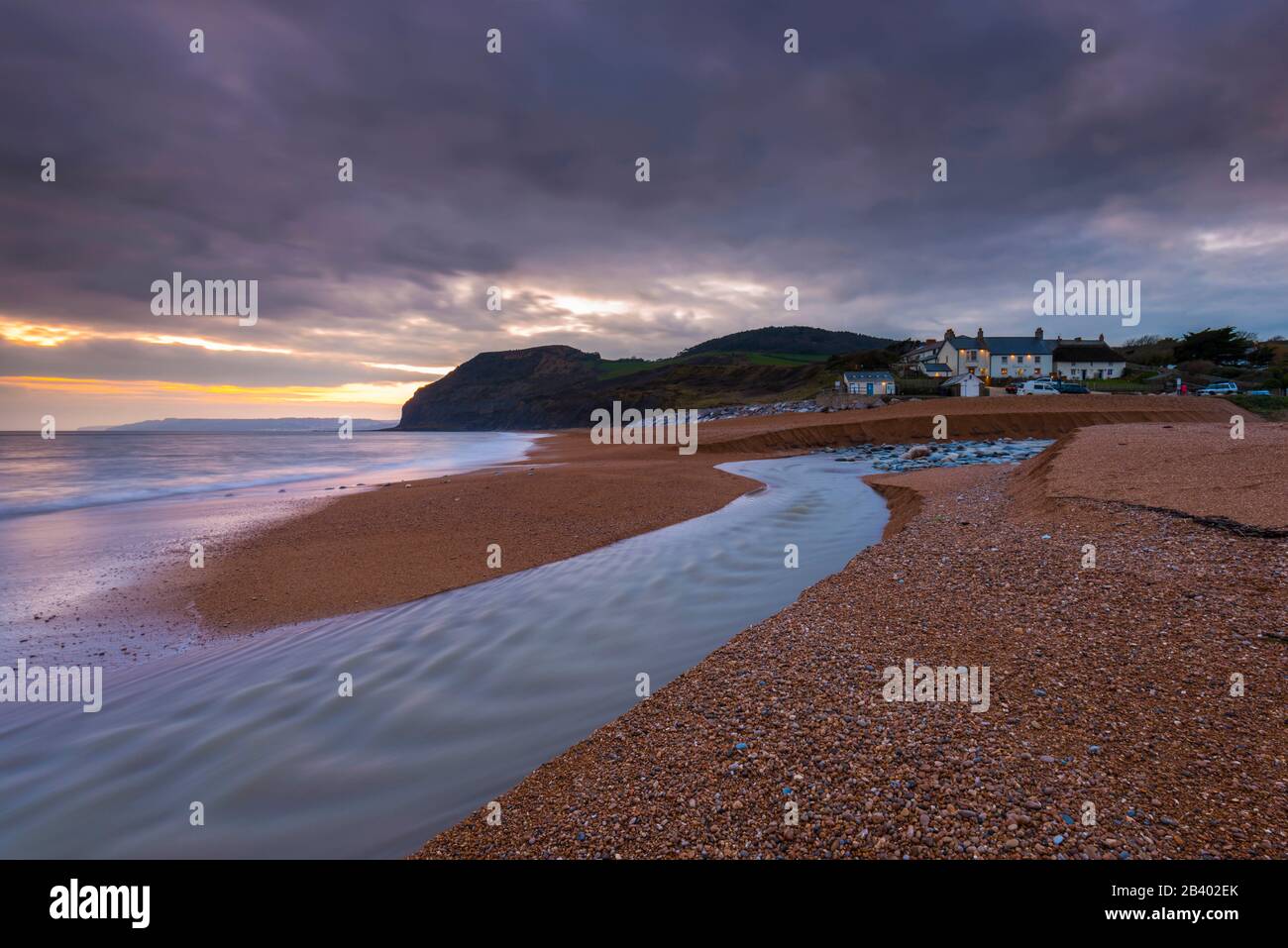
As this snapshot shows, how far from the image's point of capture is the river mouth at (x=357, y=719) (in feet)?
13.1

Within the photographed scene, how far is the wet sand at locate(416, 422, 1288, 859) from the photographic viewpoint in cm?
305

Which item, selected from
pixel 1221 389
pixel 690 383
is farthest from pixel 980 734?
pixel 690 383

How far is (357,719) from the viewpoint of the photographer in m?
5.33

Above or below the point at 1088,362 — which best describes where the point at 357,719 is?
below

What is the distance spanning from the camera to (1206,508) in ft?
27.8

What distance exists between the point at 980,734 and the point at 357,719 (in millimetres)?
5648

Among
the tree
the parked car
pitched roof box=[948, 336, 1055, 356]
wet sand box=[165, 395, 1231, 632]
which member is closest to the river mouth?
wet sand box=[165, 395, 1231, 632]

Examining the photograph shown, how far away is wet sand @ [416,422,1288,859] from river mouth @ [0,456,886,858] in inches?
28.2

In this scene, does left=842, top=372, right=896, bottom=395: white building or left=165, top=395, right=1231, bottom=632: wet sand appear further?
left=842, top=372, right=896, bottom=395: white building

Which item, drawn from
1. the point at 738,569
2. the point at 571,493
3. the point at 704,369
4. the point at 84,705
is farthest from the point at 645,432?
the point at 704,369

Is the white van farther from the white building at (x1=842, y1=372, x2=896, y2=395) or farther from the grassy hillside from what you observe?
the grassy hillside

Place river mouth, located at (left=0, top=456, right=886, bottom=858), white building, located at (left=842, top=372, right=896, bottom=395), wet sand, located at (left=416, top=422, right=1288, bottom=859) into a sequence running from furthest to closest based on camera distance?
white building, located at (left=842, top=372, right=896, bottom=395) → river mouth, located at (left=0, top=456, right=886, bottom=858) → wet sand, located at (left=416, top=422, right=1288, bottom=859)

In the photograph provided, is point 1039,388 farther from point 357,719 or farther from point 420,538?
point 357,719
